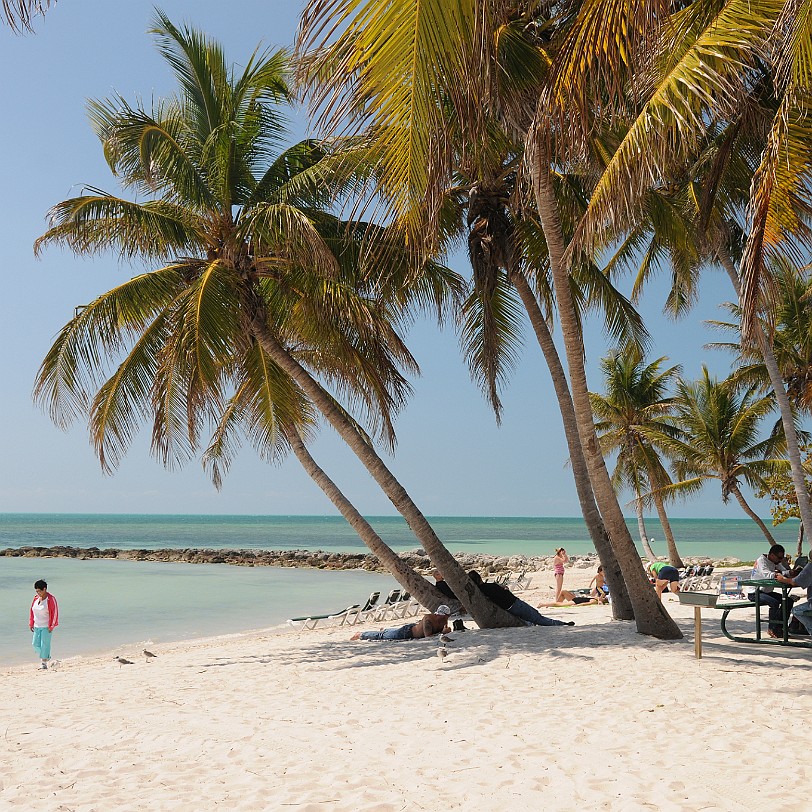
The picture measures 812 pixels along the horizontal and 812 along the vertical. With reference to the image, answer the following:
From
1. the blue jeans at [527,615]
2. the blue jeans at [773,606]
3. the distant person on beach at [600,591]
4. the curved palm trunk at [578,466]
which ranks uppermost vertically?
the curved palm trunk at [578,466]

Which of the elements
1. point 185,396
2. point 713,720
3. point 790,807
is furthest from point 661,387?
point 790,807

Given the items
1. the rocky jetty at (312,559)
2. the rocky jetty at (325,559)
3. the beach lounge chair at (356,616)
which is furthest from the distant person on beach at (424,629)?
the rocky jetty at (325,559)

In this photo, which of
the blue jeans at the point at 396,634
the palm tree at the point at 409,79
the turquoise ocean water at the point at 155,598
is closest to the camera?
the palm tree at the point at 409,79

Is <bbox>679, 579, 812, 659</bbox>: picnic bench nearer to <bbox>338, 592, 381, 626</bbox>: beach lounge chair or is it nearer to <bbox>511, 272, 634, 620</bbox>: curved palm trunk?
<bbox>511, 272, 634, 620</bbox>: curved palm trunk

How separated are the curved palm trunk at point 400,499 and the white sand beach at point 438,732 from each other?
140cm

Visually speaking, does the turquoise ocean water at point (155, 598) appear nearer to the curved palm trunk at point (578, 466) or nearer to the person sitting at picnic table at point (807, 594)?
the curved palm trunk at point (578, 466)

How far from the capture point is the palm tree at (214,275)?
33.8 feet

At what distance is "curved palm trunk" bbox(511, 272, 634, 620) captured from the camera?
35.0 ft

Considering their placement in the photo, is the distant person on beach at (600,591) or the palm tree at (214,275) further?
the distant person on beach at (600,591)

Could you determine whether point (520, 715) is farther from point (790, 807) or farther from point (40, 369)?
point (40, 369)

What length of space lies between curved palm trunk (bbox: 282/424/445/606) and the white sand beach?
224cm

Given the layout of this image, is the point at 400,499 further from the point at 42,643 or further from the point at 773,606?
the point at 42,643

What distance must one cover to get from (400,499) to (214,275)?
12.8 ft

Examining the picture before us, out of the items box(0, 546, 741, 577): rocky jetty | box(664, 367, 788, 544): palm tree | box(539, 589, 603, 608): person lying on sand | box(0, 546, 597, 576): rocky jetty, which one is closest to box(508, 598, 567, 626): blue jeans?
box(539, 589, 603, 608): person lying on sand
